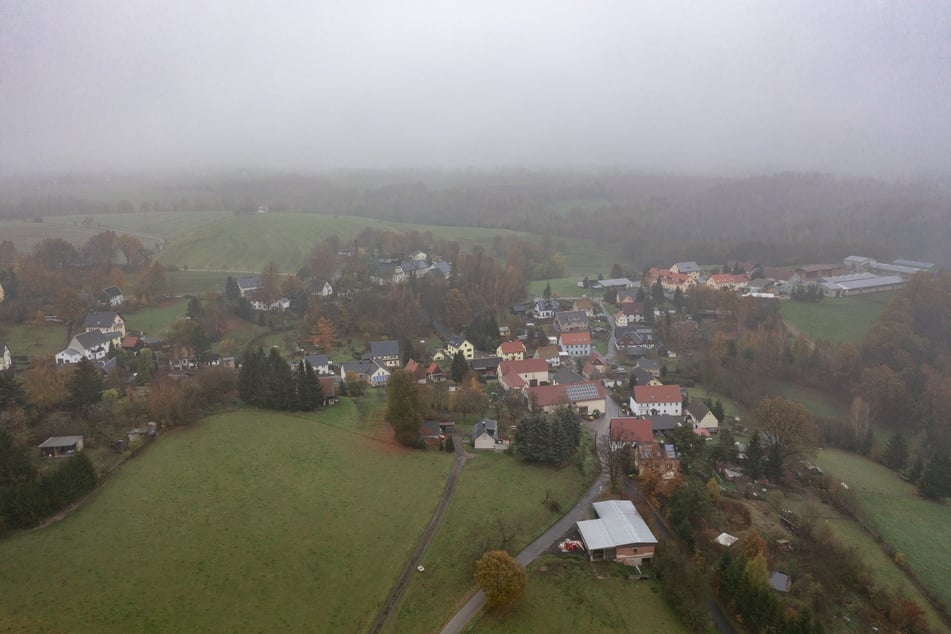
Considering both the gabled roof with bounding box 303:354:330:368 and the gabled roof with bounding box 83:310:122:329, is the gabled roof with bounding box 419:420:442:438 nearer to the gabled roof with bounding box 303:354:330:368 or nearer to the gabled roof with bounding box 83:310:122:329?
the gabled roof with bounding box 303:354:330:368

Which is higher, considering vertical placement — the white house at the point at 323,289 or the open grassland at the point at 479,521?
the white house at the point at 323,289

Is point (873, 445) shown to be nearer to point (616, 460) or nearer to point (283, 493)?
point (616, 460)

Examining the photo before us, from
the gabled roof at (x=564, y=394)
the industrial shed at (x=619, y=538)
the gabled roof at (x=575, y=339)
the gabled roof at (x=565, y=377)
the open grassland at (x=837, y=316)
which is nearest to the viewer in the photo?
the industrial shed at (x=619, y=538)

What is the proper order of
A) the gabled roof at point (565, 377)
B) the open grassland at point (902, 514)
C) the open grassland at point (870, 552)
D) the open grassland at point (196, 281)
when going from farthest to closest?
the open grassland at point (196, 281) < the gabled roof at point (565, 377) < the open grassland at point (902, 514) < the open grassland at point (870, 552)

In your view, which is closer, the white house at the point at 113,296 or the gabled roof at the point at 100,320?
the gabled roof at the point at 100,320

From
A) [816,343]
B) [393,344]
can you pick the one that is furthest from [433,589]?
[816,343]

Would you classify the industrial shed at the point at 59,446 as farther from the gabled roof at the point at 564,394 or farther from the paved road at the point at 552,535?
the gabled roof at the point at 564,394

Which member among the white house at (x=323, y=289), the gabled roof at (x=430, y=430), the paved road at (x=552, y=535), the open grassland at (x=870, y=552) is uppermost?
the white house at (x=323, y=289)

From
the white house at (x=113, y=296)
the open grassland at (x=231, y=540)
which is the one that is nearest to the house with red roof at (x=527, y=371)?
the open grassland at (x=231, y=540)
